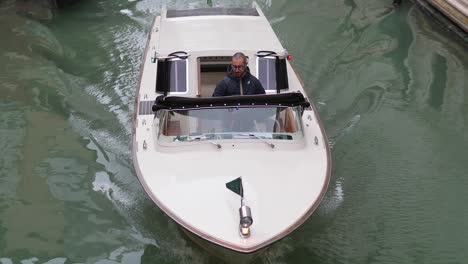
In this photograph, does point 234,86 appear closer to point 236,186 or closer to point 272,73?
point 272,73

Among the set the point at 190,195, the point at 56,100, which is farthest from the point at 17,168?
the point at 190,195

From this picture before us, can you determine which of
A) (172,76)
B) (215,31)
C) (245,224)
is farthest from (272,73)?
(245,224)

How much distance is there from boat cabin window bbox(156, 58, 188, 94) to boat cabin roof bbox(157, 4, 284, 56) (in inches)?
11.2

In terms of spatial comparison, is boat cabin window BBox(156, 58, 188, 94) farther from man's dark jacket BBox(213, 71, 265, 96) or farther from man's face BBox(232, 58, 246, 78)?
man's face BBox(232, 58, 246, 78)

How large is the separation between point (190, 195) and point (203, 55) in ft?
8.20

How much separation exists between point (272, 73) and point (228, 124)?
152cm

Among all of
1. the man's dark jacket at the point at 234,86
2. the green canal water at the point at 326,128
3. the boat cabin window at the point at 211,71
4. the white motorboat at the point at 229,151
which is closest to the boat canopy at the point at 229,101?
the white motorboat at the point at 229,151

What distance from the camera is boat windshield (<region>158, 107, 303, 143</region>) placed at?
5.31 m

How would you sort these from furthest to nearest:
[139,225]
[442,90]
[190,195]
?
[442,90], [139,225], [190,195]

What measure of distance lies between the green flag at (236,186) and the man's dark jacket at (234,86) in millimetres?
1576

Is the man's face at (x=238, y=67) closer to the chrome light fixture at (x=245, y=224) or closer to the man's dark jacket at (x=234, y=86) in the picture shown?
the man's dark jacket at (x=234, y=86)

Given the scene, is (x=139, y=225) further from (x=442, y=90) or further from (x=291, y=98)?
(x=442, y=90)

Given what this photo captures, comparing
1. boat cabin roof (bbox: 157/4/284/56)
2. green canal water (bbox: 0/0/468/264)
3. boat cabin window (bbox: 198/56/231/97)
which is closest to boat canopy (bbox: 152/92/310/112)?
green canal water (bbox: 0/0/468/264)

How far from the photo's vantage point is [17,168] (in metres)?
6.82
